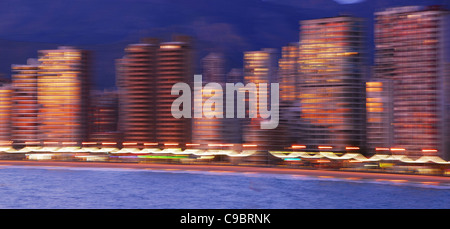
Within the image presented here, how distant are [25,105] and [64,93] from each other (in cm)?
907

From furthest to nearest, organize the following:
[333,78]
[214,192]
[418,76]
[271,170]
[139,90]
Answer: [139,90] → [333,78] → [418,76] → [271,170] → [214,192]

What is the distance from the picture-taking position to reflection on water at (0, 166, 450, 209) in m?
45.4

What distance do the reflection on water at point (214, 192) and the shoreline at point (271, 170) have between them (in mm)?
1709

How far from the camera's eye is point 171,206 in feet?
147

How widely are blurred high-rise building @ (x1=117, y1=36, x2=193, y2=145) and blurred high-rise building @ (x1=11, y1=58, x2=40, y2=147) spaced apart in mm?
17309

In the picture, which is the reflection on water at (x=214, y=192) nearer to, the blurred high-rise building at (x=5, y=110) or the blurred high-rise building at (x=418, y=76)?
the blurred high-rise building at (x=418, y=76)

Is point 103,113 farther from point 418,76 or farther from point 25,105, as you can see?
point 418,76

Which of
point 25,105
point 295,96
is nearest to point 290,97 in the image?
point 295,96

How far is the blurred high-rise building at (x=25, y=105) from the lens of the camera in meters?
110

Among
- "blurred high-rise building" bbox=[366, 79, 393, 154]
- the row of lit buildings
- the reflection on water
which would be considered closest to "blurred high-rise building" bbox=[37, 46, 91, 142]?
the row of lit buildings

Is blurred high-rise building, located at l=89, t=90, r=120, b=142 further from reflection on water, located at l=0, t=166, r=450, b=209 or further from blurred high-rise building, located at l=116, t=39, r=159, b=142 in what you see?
reflection on water, located at l=0, t=166, r=450, b=209

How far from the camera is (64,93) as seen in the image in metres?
112

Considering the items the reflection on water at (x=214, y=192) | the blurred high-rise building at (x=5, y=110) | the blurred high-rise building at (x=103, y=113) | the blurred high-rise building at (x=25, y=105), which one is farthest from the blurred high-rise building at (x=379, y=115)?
the blurred high-rise building at (x=5, y=110)

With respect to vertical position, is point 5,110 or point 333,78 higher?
point 333,78
